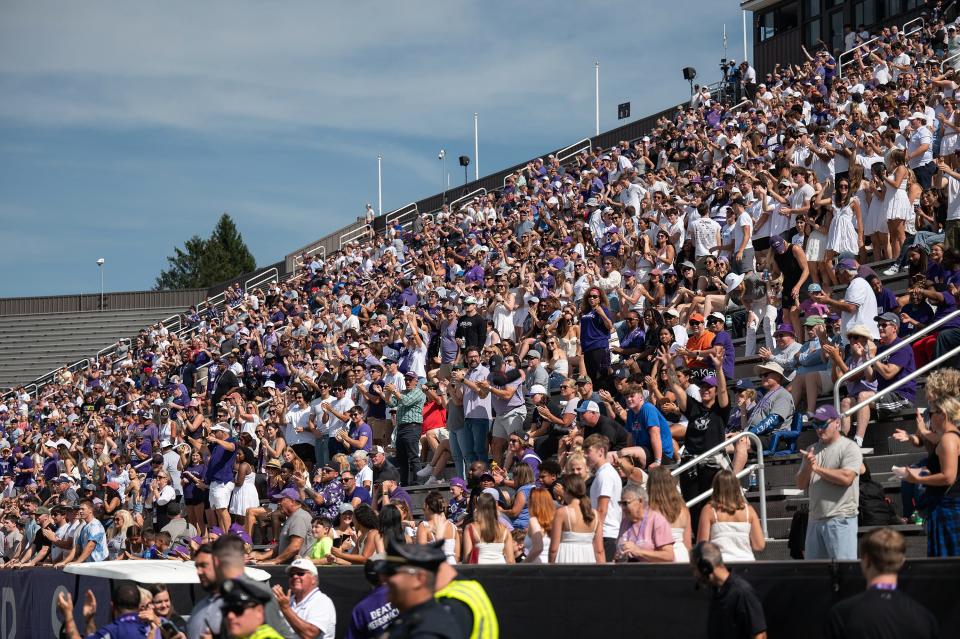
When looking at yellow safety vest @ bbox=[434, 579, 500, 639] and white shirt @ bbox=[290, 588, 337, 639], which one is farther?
→ white shirt @ bbox=[290, 588, 337, 639]

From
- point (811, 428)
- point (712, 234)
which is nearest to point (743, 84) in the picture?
point (712, 234)

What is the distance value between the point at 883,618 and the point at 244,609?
2.84 m

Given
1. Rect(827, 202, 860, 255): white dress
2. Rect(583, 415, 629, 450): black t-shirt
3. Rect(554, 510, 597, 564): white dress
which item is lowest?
Rect(554, 510, 597, 564): white dress

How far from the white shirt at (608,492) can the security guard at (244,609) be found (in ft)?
15.8

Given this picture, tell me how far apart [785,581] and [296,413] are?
44.0 ft

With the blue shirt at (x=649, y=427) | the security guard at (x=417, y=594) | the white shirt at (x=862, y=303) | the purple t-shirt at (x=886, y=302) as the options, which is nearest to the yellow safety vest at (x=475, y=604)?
the security guard at (x=417, y=594)

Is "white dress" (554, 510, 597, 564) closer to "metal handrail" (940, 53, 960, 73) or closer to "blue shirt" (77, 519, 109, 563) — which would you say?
"blue shirt" (77, 519, 109, 563)

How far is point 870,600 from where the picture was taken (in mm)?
5484

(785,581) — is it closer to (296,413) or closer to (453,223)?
(296,413)

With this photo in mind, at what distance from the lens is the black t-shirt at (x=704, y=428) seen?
39.5 ft

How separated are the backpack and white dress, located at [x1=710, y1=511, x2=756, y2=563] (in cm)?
173

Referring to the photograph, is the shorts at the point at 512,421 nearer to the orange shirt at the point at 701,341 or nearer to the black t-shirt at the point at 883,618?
the orange shirt at the point at 701,341

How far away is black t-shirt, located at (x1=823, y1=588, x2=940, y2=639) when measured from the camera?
539cm

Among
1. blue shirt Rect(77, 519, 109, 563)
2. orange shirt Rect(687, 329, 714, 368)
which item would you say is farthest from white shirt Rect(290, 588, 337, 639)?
blue shirt Rect(77, 519, 109, 563)
